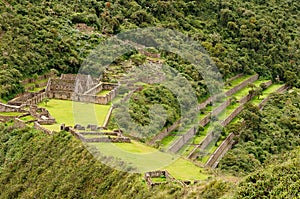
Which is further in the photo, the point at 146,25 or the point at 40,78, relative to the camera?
the point at 146,25

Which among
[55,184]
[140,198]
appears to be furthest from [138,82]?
[140,198]

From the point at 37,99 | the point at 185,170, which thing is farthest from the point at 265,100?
the point at 185,170

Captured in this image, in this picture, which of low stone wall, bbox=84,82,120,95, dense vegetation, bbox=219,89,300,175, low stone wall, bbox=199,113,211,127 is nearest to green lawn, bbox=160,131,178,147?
dense vegetation, bbox=219,89,300,175

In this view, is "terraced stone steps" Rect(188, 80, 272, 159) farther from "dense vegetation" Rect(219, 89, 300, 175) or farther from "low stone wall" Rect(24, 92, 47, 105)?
"low stone wall" Rect(24, 92, 47, 105)

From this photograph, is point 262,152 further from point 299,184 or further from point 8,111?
point 299,184

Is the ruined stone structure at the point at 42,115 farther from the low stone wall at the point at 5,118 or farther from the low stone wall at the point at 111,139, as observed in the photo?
the low stone wall at the point at 111,139

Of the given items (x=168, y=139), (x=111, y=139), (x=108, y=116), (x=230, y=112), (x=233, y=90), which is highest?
(x=111, y=139)

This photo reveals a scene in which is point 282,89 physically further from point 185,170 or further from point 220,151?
point 185,170
